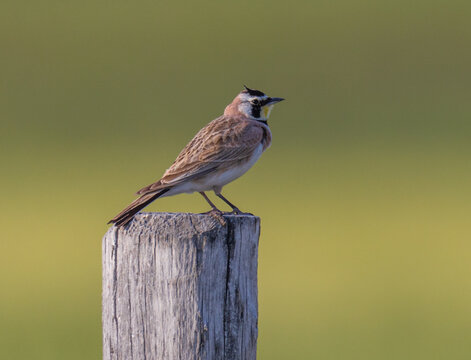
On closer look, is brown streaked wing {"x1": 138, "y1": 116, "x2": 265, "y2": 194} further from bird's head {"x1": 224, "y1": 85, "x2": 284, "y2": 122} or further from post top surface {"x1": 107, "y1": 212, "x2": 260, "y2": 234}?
post top surface {"x1": 107, "y1": 212, "x2": 260, "y2": 234}

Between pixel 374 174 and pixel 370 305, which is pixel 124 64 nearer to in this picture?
pixel 374 174

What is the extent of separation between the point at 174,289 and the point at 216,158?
216 centimetres

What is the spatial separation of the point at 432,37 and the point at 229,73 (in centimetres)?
690

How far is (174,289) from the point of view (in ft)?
15.4

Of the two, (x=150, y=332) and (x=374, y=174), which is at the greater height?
(x=374, y=174)

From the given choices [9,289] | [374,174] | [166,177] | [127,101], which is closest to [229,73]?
[127,101]

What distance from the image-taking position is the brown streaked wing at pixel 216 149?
6.38m

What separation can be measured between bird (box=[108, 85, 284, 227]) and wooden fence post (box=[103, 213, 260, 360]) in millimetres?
905

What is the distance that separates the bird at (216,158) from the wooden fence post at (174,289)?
0.91 meters

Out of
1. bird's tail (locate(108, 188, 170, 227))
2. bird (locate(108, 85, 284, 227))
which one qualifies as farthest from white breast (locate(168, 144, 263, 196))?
bird's tail (locate(108, 188, 170, 227))

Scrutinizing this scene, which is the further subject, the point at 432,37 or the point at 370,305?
the point at 432,37

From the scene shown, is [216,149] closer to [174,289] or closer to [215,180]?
[215,180]

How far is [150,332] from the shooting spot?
4719mm

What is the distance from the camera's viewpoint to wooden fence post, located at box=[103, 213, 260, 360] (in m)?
4.70
